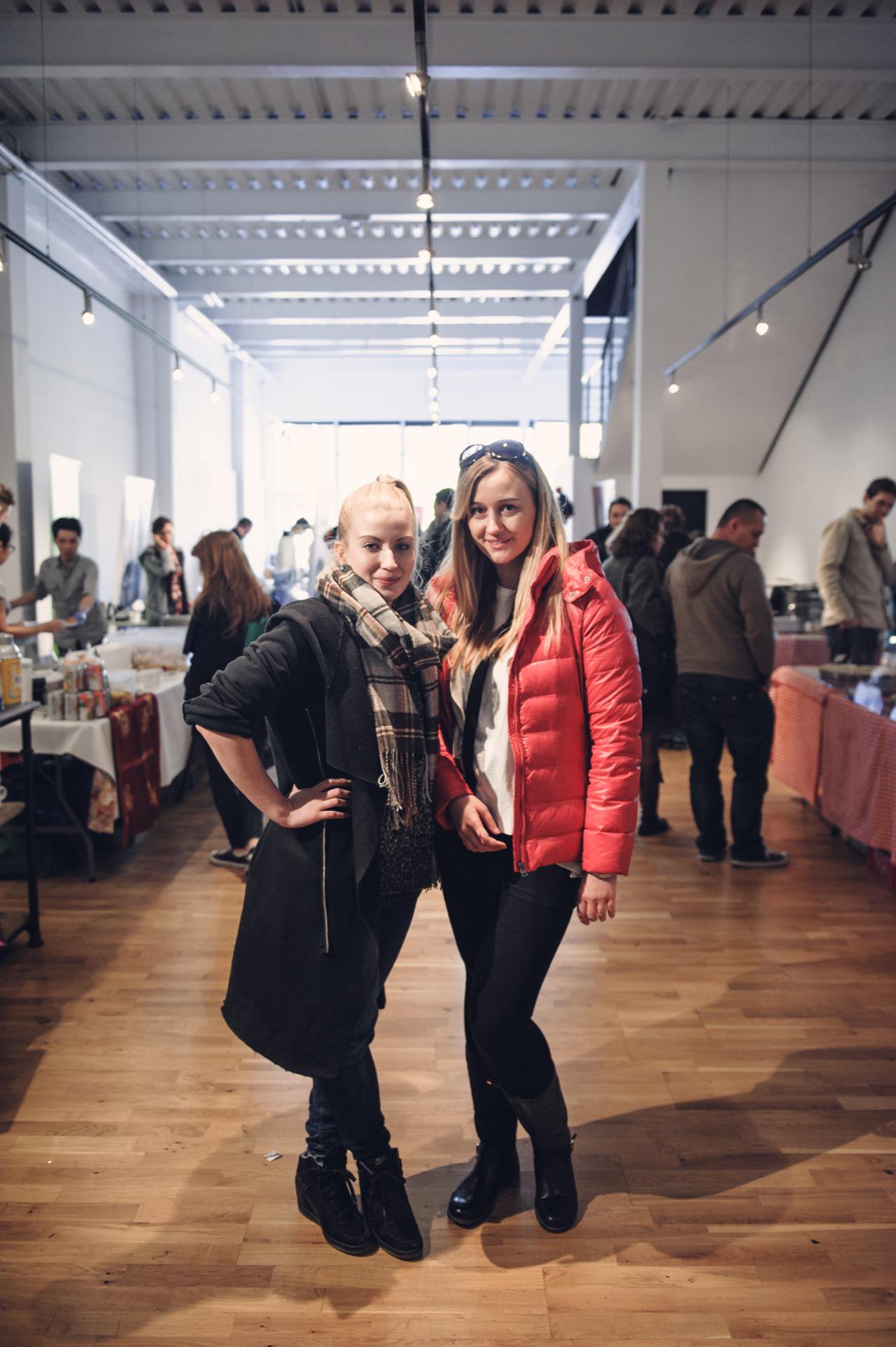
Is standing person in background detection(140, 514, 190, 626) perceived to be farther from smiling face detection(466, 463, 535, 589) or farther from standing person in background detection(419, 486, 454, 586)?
smiling face detection(466, 463, 535, 589)

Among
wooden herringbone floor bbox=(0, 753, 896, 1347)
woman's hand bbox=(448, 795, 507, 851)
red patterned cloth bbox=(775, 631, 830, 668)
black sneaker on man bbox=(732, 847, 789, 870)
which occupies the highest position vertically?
woman's hand bbox=(448, 795, 507, 851)

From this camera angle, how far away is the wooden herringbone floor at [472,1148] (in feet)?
5.87

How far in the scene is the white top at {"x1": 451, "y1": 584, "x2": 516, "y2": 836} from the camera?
1.79 m

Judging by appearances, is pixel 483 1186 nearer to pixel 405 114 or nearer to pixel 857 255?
pixel 857 255

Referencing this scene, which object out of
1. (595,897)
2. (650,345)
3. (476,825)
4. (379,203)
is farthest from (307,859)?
(379,203)

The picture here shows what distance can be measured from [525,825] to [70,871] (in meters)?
3.29

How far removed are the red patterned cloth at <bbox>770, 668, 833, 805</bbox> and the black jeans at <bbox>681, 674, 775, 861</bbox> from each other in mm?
583

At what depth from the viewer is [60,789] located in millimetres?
4168

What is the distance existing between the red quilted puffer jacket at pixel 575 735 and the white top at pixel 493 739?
4 centimetres

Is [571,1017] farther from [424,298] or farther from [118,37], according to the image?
[424,298]

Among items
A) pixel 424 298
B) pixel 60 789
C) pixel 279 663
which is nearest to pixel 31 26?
pixel 60 789

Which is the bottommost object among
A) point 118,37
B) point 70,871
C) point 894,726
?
point 70,871

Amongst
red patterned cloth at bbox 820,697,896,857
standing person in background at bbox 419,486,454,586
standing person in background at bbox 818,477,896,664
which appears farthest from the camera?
standing person in background at bbox 818,477,896,664

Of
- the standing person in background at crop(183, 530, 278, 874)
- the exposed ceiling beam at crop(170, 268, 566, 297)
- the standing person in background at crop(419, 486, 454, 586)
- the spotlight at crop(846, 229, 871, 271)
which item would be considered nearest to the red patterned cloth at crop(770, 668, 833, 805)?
the standing person in background at crop(419, 486, 454, 586)
